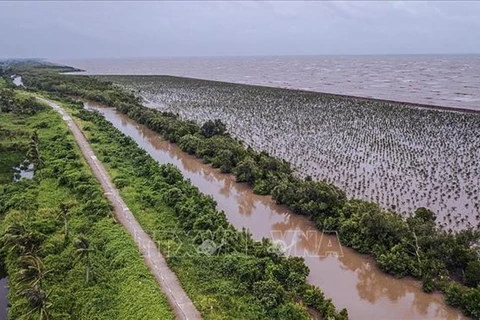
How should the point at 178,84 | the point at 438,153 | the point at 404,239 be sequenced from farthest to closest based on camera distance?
1. the point at 178,84
2. the point at 438,153
3. the point at 404,239

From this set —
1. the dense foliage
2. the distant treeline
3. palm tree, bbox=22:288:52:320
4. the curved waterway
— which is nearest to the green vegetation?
palm tree, bbox=22:288:52:320

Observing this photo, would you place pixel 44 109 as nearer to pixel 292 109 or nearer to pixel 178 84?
pixel 292 109

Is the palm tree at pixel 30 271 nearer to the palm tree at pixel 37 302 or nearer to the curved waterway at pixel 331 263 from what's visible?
the palm tree at pixel 37 302

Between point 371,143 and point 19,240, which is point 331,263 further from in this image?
point 371,143

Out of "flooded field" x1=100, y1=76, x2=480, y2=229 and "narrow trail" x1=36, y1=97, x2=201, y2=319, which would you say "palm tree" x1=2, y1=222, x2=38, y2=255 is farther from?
"flooded field" x1=100, y1=76, x2=480, y2=229

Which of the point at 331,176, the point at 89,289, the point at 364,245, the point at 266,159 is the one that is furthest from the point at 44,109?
the point at 364,245

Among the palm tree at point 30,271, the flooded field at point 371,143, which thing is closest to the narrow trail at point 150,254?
the palm tree at point 30,271
